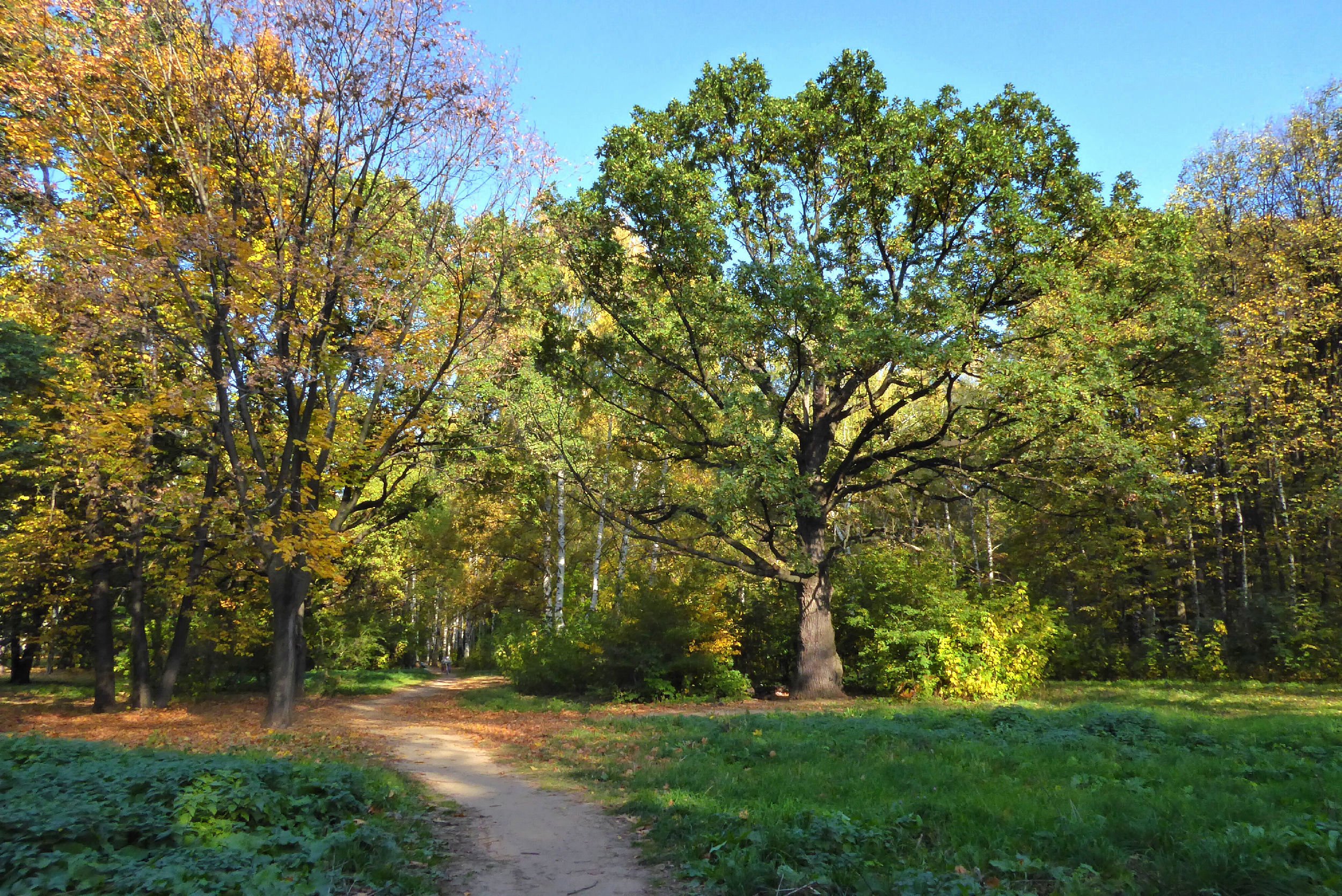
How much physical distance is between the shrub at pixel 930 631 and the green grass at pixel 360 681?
54.1ft

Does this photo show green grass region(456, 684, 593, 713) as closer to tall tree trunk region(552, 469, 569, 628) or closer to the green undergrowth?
tall tree trunk region(552, 469, 569, 628)

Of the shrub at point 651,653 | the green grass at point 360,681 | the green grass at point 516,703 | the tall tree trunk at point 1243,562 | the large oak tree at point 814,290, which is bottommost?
the green grass at point 360,681

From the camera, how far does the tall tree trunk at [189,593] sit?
1628 cm

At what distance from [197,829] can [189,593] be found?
1388 centimetres

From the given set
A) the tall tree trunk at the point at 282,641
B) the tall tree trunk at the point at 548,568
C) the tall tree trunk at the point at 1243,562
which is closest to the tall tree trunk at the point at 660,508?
the tall tree trunk at the point at 548,568

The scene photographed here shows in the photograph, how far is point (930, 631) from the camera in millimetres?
17125

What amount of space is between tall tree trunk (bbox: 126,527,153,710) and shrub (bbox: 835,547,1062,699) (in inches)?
650

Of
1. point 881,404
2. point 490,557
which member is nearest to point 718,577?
point 881,404

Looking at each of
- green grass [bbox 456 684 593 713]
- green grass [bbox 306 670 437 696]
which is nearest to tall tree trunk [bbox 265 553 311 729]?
green grass [bbox 456 684 593 713]

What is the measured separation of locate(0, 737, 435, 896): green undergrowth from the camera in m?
3.93

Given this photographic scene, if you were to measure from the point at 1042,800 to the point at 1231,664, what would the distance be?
Answer: 66.8 feet

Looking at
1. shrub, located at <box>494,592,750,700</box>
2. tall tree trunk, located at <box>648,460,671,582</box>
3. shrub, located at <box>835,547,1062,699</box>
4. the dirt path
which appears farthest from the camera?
tall tree trunk, located at <box>648,460,671,582</box>

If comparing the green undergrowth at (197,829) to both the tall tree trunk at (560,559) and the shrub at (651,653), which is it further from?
the tall tree trunk at (560,559)

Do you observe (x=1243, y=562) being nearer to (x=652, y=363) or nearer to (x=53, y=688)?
(x=652, y=363)
